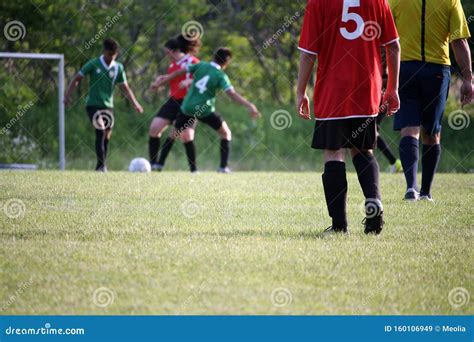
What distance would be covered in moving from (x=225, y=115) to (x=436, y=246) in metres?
13.7

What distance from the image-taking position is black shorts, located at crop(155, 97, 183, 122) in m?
14.9

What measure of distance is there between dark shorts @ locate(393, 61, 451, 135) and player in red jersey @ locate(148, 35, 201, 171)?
20.0 ft

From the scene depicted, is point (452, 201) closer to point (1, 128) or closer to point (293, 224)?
point (293, 224)

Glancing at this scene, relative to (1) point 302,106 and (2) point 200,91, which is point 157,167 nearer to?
(2) point 200,91

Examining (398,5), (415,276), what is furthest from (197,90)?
(415,276)

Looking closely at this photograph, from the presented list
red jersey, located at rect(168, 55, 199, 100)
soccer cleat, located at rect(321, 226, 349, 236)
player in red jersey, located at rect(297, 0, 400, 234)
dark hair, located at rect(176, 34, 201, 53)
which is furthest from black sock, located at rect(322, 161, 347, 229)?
dark hair, located at rect(176, 34, 201, 53)

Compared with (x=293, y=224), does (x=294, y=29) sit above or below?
above

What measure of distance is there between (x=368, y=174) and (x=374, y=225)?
1.21 ft

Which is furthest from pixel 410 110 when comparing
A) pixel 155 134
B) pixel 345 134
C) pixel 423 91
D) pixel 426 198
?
pixel 155 134

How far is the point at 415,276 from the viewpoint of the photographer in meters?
5.54

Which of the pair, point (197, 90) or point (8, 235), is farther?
point (197, 90)

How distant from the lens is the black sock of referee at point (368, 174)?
22.7ft

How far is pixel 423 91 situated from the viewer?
921 cm

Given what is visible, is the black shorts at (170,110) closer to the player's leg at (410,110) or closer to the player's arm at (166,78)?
the player's arm at (166,78)
